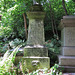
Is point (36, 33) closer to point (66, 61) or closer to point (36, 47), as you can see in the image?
point (36, 47)

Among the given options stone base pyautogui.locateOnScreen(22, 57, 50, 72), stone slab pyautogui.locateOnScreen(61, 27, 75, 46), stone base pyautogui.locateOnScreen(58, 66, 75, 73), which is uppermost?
stone slab pyautogui.locateOnScreen(61, 27, 75, 46)

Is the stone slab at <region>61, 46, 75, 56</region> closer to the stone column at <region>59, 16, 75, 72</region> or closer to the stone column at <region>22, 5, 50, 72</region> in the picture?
the stone column at <region>59, 16, 75, 72</region>

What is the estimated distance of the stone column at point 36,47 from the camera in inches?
137

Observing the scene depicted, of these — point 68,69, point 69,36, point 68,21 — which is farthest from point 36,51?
point 68,21

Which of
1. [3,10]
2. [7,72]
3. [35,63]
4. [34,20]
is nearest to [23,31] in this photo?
[3,10]

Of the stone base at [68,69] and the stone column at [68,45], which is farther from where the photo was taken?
the stone column at [68,45]

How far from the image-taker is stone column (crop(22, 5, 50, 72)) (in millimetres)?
3479

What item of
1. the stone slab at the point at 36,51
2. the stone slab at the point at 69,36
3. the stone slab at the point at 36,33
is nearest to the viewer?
the stone slab at the point at 36,51

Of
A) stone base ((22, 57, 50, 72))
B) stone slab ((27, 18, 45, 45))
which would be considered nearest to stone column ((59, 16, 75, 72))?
stone base ((22, 57, 50, 72))

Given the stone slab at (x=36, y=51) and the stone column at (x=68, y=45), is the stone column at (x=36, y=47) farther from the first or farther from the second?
the stone column at (x=68, y=45)

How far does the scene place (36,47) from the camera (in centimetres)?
361

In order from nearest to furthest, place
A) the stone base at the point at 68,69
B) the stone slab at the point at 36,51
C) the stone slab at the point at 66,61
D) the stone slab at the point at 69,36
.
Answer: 1. the stone base at the point at 68,69
2. the stone slab at the point at 66,61
3. the stone slab at the point at 36,51
4. the stone slab at the point at 69,36

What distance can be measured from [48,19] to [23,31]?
1.84 m

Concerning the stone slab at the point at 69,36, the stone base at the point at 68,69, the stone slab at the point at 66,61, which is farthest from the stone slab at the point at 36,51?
the stone slab at the point at 69,36
